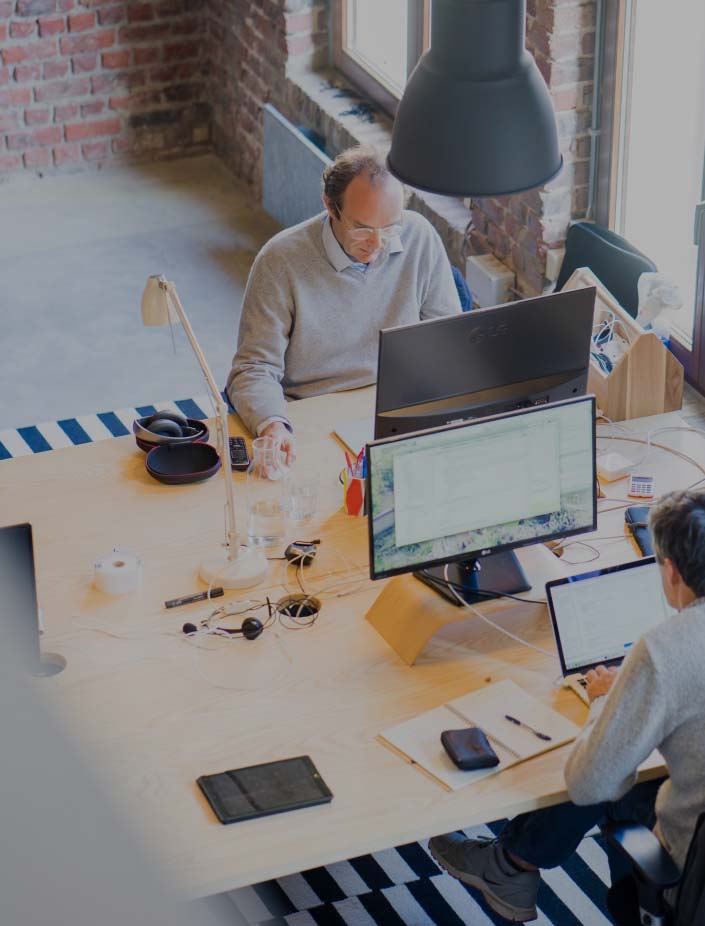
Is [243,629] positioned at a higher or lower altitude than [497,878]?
higher

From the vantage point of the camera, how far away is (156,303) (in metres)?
2.42

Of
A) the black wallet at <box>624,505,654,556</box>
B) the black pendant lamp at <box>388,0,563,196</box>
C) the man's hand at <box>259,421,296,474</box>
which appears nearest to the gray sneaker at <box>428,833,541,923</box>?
the black wallet at <box>624,505,654,556</box>

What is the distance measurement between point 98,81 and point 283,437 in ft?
12.5

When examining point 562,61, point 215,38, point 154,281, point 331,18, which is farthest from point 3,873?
point 215,38

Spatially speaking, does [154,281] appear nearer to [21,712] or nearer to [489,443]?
[489,443]

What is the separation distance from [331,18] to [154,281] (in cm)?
328

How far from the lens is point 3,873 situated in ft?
0.94

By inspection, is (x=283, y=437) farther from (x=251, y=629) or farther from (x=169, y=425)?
(x=251, y=629)

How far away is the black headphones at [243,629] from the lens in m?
2.23

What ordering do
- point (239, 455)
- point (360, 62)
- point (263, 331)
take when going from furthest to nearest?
point (360, 62), point (263, 331), point (239, 455)

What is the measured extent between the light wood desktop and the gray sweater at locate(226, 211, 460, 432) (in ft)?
1.09

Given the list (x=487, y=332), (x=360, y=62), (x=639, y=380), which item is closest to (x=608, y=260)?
(x=639, y=380)

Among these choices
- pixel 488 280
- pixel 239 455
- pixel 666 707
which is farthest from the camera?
pixel 488 280

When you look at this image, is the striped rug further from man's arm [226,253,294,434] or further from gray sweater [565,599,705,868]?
man's arm [226,253,294,434]
